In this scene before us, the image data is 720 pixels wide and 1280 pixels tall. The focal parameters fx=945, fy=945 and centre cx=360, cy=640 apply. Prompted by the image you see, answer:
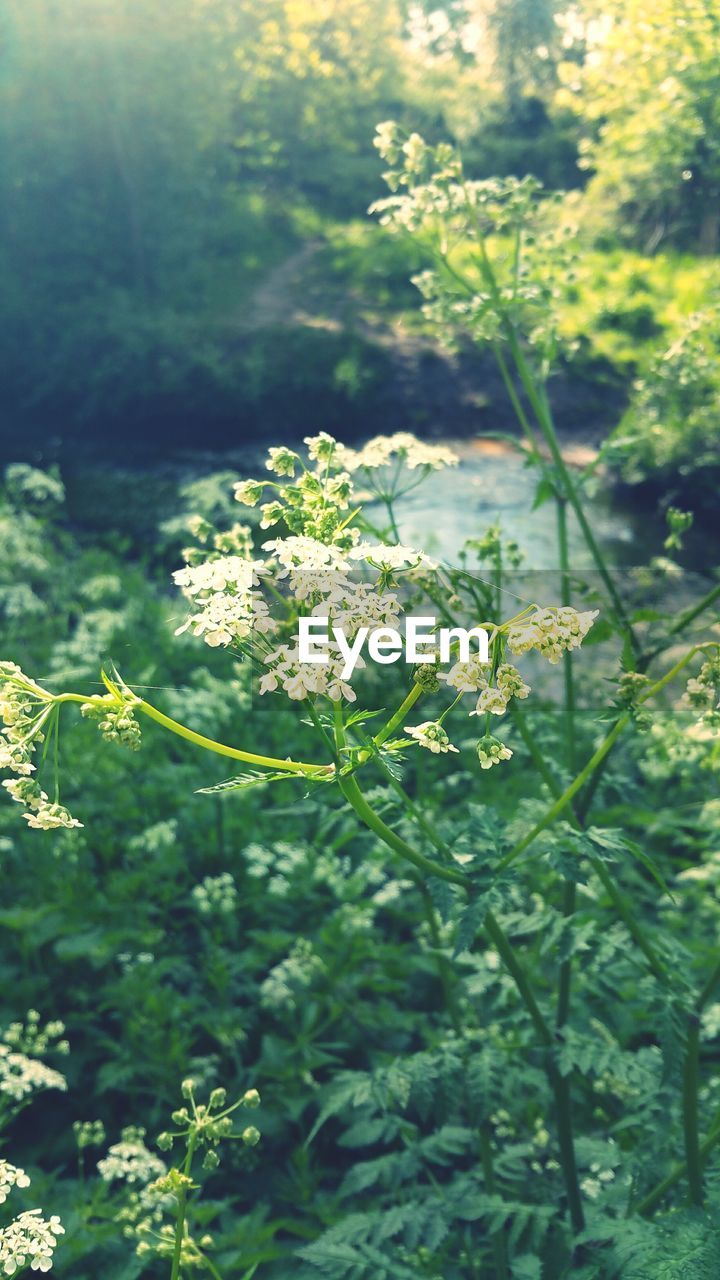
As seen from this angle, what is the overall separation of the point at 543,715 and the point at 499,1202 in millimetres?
1508

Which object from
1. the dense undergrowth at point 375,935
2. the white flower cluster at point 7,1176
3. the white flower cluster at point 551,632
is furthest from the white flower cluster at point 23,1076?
the white flower cluster at point 551,632

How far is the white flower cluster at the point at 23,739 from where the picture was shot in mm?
1367

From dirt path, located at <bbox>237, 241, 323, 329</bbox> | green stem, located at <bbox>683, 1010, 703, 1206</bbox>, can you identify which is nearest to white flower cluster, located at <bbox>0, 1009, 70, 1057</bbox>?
green stem, located at <bbox>683, 1010, 703, 1206</bbox>

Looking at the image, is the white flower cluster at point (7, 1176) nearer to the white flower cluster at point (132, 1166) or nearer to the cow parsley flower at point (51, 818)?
the cow parsley flower at point (51, 818)

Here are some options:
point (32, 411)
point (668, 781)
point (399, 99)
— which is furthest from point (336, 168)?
point (668, 781)

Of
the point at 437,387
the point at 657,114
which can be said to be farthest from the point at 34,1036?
the point at 437,387

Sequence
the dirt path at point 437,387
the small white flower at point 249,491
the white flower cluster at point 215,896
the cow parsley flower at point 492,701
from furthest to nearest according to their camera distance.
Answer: the dirt path at point 437,387, the white flower cluster at point 215,896, the small white flower at point 249,491, the cow parsley flower at point 492,701

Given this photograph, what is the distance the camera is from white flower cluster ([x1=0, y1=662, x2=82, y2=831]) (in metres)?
1.37

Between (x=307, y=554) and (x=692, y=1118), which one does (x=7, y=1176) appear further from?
(x=692, y=1118)

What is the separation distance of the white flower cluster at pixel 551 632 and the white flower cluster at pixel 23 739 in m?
0.69

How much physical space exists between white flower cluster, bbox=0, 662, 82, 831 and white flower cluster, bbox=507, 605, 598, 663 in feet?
2.26

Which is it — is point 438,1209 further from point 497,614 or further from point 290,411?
point 290,411

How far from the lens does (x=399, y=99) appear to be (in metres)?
27.6

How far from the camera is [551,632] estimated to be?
132 centimetres
